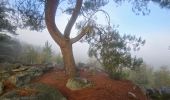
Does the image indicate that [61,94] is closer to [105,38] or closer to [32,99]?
[32,99]

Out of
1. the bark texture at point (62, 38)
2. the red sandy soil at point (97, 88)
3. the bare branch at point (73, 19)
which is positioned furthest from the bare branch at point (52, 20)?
the red sandy soil at point (97, 88)

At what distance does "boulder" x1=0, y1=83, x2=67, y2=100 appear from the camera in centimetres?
1316

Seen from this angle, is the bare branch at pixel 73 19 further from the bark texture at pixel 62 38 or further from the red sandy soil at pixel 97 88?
the red sandy soil at pixel 97 88

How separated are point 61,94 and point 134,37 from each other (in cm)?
652

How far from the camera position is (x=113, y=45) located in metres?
16.7

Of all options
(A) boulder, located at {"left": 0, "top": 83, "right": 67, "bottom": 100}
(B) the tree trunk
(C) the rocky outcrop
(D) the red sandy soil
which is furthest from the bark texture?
(A) boulder, located at {"left": 0, "top": 83, "right": 67, "bottom": 100}

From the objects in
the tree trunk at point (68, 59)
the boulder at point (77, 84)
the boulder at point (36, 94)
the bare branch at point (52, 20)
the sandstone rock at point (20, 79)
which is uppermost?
the bare branch at point (52, 20)

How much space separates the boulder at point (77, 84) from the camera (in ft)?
48.4

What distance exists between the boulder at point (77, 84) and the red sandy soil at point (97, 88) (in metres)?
0.22

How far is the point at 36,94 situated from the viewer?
13.3 m

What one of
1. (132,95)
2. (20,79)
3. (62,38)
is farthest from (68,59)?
(132,95)

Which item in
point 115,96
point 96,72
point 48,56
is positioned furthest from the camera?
point 48,56

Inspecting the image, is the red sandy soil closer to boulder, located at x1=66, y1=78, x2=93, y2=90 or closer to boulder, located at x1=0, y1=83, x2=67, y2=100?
boulder, located at x1=66, y1=78, x2=93, y2=90

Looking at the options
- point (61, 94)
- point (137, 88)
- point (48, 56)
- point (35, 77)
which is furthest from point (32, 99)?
point (48, 56)
